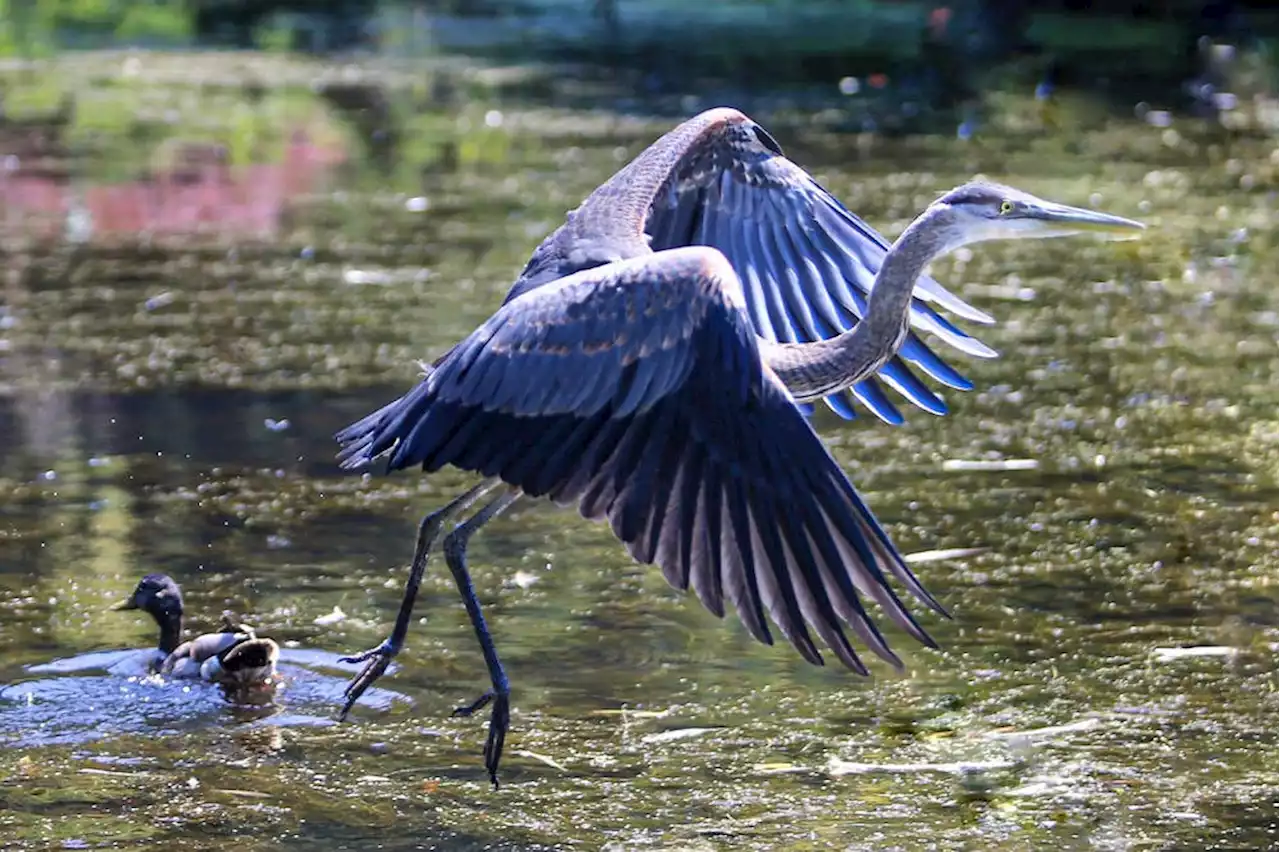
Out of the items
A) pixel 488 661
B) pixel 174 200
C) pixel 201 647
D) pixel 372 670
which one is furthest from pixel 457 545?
pixel 174 200

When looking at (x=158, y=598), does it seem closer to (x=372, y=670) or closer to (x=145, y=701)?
(x=145, y=701)

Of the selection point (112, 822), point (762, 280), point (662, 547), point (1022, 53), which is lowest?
point (112, 822)

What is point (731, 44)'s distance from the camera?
23.9m

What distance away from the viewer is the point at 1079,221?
5492 mm

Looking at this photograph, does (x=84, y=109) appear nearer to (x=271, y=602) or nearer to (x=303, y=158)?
(x=303, y=158)

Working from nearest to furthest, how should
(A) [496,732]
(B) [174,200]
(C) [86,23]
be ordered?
1. (A) [496,732]
2. (B) [174,200]
3. (C) [86,23]

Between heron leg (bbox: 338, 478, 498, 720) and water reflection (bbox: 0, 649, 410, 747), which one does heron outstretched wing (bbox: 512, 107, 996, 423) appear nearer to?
heron leg (bbox: 338, 478, 498, 720)

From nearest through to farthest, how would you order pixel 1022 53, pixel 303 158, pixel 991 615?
pixel 991 615
pixel 303 158
pixel 1022 53

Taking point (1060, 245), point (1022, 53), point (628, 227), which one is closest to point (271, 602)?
point (628, 227)

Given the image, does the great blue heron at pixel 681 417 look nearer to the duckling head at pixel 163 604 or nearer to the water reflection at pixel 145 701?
the water reflection at pixel 145 701

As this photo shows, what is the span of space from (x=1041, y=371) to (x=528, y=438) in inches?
189

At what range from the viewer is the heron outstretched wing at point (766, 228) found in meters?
6.45

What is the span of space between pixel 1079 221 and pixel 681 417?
128 centimetres

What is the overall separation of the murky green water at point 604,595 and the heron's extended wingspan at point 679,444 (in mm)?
651
